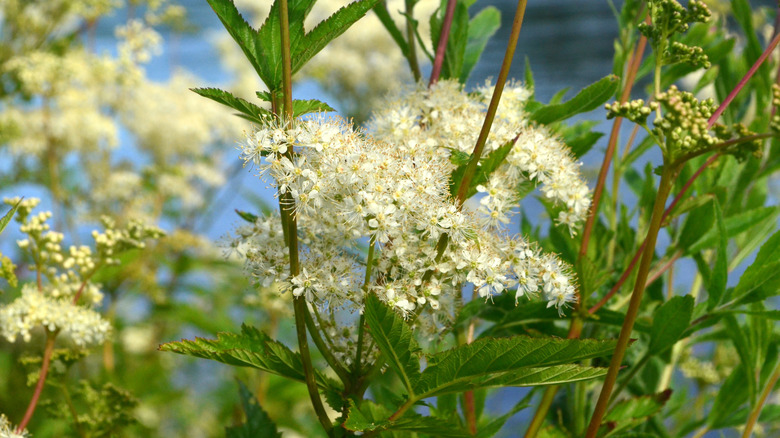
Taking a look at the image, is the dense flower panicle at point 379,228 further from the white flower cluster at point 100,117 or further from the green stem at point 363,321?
the white flower cluster at point 100,117

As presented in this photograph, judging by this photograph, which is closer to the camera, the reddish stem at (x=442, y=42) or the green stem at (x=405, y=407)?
the green stem at (x=405, y=407)

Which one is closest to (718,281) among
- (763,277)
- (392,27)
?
(763,277)

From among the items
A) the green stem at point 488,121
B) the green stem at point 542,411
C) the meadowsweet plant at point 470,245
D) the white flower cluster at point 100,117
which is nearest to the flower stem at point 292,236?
the meadowsweet plant at point 470,245

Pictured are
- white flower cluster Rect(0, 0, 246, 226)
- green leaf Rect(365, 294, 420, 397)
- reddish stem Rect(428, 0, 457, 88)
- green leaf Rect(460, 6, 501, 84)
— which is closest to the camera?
green leaf Rect(365, 294, 420, 397)

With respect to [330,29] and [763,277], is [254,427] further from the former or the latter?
[763,277]

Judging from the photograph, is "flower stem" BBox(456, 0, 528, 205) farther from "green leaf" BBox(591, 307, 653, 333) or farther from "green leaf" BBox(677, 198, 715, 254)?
"green leaf" BBox(677, 198, 715, 254)

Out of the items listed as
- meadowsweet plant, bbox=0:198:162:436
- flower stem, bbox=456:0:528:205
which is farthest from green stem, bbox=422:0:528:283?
meadowsweet plant, bbox=0:198:162:436
